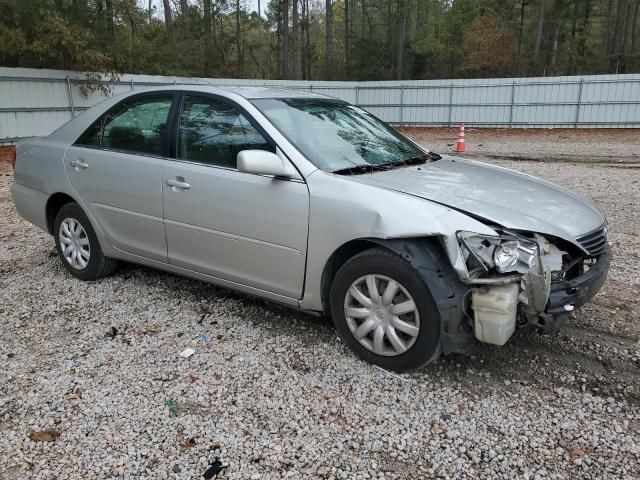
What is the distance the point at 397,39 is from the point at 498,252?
3582 centimetres

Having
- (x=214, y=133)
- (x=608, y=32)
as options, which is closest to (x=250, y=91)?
(x=214, y=133)

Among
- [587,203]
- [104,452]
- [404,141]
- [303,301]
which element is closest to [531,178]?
[587,203]

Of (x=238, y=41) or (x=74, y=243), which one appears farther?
(x=238, y=41)

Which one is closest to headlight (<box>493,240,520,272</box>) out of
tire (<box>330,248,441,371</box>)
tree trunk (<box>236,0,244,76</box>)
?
tire (<box>330,248,441,371</box>)

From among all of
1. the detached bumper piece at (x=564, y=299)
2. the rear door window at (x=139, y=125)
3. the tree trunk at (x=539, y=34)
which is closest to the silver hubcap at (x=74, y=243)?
the rear door window at (x=139, y=125)

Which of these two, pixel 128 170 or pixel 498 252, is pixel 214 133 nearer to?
pixel 128 170

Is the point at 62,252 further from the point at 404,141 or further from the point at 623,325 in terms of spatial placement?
the point at 623,325

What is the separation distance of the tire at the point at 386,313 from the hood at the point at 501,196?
463 mm

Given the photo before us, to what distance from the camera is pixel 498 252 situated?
2.81 m

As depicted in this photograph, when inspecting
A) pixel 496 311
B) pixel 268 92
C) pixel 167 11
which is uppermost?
pixel 167 11

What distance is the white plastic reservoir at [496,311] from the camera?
2.75 m

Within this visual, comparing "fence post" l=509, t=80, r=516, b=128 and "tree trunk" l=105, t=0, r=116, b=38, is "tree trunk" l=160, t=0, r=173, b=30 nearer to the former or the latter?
"tree trunk" l=105, t=0, r=116, b=38

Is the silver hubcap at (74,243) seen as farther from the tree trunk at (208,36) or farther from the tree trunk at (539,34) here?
the tree trunk at (539,34)

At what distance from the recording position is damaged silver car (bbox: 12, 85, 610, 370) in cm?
287
